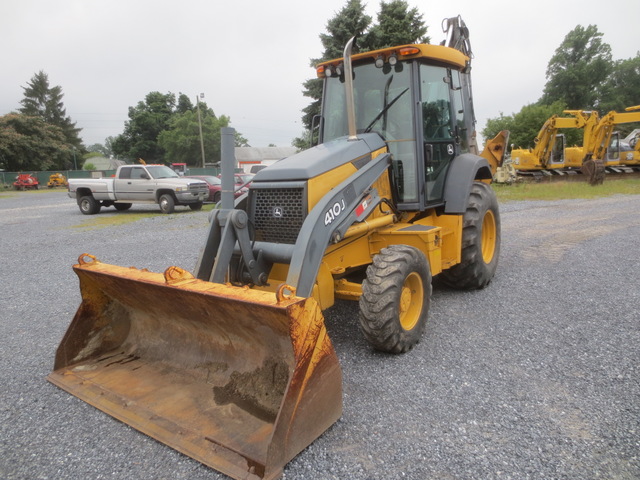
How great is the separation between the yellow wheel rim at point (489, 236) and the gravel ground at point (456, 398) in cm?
37

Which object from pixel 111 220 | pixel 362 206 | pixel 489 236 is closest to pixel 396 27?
pixel 111 220

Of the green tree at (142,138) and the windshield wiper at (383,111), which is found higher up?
the green tree at (142,138)

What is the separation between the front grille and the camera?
3.85 metres

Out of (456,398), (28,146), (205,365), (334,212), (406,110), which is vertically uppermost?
(28,146)

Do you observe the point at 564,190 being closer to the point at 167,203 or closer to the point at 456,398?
the point at 167,203

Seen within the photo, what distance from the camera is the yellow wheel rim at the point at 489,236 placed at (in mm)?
6051

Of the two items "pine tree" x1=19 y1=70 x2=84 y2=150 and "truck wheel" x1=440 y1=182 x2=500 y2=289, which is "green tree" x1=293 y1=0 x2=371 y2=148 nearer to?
"truck wheel" x1=440 y1=182 x2=500 y2=289

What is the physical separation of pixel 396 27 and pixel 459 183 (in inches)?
624

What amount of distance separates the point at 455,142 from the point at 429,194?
2.68 feet

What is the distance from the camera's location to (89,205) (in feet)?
58.2

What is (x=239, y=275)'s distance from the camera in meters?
4.00

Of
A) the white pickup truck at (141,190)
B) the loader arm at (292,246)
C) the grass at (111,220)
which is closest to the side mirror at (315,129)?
the loader arm at (292,246)

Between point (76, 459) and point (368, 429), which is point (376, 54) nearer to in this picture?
point (368, 429)

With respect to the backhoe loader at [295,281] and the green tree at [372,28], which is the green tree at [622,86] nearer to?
the green tree at [372,28]
